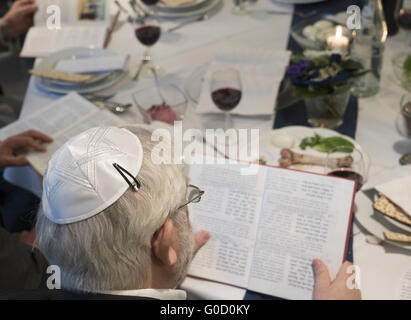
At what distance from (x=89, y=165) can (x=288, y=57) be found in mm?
1017

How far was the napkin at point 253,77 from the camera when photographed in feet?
4.48

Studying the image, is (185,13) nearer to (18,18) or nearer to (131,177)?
(18,18)

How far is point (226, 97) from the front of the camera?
127 centimetres

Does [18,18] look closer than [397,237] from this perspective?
No

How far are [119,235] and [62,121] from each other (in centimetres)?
80

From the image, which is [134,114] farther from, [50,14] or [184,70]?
[50,14]

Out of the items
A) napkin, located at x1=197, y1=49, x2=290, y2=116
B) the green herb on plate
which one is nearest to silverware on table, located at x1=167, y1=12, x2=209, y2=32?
napkin, located at x1=197, y1=49, x2=290, y2=116

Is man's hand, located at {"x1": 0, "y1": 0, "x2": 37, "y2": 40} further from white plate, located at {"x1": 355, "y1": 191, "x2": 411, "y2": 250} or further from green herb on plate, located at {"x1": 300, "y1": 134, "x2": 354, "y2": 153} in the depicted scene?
white plate, located at {"x1": 355, "y1": 191, "x2": 411, "y2": 250}

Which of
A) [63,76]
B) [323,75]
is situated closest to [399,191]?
[323,75]

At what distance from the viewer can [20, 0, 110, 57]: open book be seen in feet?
5.60

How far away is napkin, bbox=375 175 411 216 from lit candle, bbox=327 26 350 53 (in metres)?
0.52

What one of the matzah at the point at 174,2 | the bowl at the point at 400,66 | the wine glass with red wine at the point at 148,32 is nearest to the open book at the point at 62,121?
the wine glass with red wine at the point at 148,32
